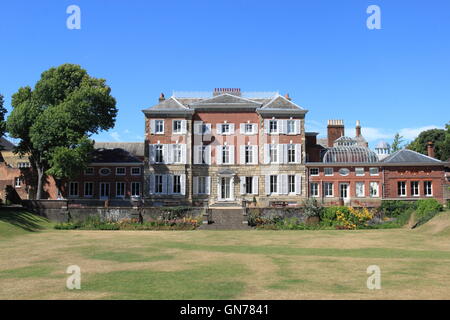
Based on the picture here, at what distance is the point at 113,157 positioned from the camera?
4472 cm

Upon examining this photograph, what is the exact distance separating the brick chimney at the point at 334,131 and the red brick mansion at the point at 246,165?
6.26 meters

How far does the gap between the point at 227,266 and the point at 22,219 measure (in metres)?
21.6


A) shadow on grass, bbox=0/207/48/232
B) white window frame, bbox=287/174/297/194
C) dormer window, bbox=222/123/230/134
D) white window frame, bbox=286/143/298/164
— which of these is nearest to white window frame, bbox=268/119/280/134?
white window frame, bbox=286/143/298/164

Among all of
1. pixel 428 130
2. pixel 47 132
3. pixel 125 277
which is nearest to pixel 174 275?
pixel 125 277

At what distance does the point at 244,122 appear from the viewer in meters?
43.1

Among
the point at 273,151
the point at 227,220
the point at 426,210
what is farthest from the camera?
the point at 273,151

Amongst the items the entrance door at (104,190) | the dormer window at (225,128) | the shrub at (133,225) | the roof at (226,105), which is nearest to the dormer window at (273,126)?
the roof at (226,105)

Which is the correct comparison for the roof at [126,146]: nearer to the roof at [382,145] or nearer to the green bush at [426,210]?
the roof at [382,145]

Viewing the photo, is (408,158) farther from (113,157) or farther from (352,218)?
(113,157)

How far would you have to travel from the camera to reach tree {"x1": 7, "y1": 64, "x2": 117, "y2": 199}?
3722 cm

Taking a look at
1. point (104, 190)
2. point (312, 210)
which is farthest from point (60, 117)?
point (312, 210)

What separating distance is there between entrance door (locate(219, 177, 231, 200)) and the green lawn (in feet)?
56.9

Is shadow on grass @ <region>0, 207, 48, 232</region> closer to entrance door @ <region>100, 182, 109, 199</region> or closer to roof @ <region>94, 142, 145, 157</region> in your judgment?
entrance door @ <region>100, 182, 109, 199</region>
